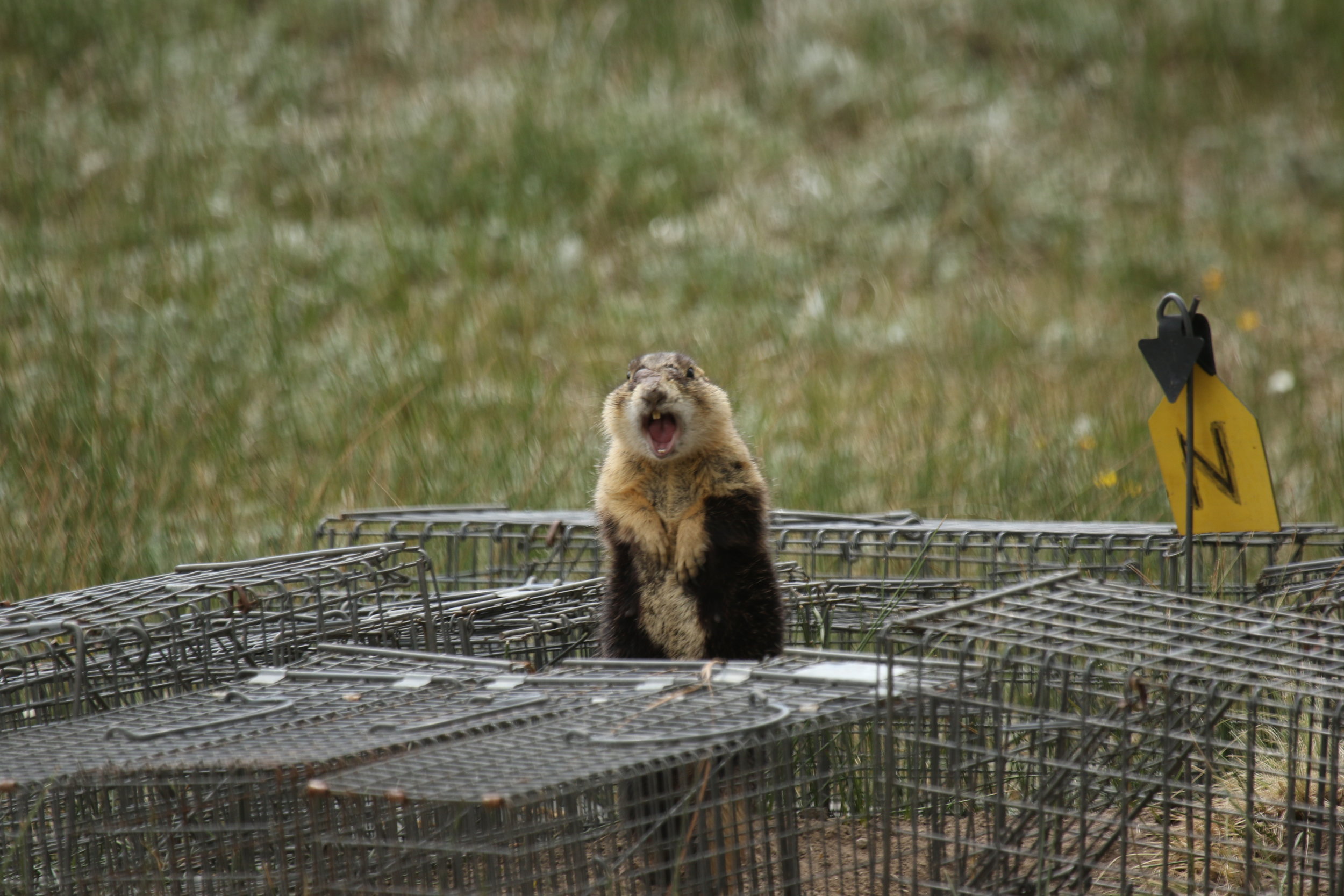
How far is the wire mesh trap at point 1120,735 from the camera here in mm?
2318

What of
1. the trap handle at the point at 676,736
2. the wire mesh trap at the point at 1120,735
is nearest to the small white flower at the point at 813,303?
the wire mesh trap at the point at 1120,735

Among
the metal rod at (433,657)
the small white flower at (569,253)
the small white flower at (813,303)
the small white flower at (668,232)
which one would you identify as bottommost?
the metal rod at (433,657)

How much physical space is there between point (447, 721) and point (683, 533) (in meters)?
0.95

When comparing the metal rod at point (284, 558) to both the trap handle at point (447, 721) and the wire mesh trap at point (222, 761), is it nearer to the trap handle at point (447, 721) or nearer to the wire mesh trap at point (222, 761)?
the wire mesh trap at point (222, 761)

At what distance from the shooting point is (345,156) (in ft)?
34.8

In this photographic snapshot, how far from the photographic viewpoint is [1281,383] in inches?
280

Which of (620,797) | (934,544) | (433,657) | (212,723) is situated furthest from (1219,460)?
(212,723)

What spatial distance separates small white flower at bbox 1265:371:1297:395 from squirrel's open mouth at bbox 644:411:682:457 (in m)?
4.88

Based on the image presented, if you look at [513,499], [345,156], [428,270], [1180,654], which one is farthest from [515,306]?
[1180,654]

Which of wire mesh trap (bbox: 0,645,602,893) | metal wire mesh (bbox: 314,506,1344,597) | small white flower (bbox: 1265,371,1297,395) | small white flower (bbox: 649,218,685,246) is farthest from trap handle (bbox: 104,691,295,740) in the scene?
small white flower (bbox: 649,218,685,246)

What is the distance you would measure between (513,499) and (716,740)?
3806 mm

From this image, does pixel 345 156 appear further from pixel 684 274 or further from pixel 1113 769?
pixel 1113 769

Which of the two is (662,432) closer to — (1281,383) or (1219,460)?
(1219,460)

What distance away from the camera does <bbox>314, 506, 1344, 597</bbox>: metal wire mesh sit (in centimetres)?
389
